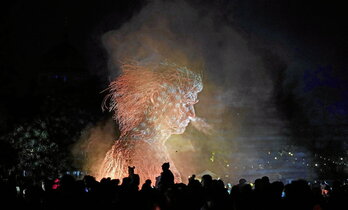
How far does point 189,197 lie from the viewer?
22.9 ft

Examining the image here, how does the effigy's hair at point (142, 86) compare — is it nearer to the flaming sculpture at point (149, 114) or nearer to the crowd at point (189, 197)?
the flaming sculpture at point (149, 114)

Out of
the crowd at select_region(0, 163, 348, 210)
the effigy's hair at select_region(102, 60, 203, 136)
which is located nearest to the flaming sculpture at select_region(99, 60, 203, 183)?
the effigy's hair at select_region(102, 60, 203, 136)

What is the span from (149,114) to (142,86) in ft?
2.95

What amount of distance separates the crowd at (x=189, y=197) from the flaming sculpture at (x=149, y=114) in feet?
17.2

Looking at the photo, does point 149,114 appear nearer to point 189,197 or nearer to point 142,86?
point 142,86

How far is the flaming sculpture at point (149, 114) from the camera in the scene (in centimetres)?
1305

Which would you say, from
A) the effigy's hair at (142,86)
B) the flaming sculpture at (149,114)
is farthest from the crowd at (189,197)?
the effigy's hair at (142,86)

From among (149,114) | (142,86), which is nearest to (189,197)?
(149,114)

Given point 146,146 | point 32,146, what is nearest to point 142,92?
point 146,146

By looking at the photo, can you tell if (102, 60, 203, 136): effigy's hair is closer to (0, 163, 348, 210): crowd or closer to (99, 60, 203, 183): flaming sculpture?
(99, 60, 203, 183): flaming sculpture

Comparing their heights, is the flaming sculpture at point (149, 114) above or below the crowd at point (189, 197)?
above

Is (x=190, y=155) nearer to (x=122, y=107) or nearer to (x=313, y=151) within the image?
(x=313, y=151)

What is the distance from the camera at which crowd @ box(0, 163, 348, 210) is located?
6288 millimetres

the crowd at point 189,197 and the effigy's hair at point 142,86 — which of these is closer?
the crowd at point 189,197
